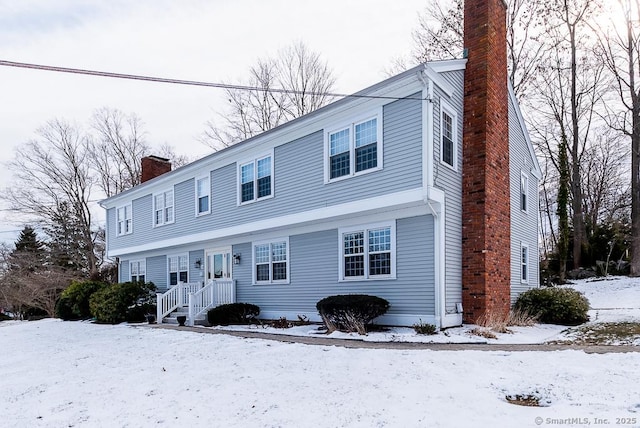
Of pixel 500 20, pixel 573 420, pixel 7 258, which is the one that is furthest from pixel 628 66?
pixel 7 258

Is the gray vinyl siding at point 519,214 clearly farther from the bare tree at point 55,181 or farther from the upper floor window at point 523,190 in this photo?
the bare tree at point 55,181

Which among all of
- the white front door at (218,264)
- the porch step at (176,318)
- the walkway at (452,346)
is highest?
the white front door at (218,264)

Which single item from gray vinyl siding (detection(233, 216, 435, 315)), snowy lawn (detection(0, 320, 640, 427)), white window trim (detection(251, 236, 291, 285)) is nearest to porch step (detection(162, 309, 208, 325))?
gray vinyl siding (detection(233, 216, 435, 315))

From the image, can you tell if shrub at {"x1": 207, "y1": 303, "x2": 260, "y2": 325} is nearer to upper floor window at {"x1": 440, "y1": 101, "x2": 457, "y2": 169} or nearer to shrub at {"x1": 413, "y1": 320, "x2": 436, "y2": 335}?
shrub at {"x1": 413, "y1": 320, "x2": 436, "y2": 335}

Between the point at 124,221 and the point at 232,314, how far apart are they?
1145 cm

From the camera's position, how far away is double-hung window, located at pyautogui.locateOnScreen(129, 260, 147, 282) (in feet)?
71.6

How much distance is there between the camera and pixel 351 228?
12352 millimetres

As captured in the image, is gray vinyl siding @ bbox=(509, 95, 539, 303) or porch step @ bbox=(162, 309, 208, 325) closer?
gray vinyl siding @ bbox=(509, 95, 539, 303)

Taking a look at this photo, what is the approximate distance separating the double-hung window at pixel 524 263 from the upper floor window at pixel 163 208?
13662 millimetres

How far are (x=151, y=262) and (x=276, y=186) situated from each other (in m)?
10.3

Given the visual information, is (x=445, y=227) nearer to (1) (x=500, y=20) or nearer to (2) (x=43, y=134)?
(1) (x=500, y=20)

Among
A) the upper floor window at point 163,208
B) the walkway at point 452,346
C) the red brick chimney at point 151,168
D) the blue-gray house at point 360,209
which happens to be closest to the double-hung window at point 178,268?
the blue-gray house at point 360,209

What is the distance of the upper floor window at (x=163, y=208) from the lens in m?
19.2

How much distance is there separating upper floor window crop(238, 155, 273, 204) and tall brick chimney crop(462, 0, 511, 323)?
6.05 meters
